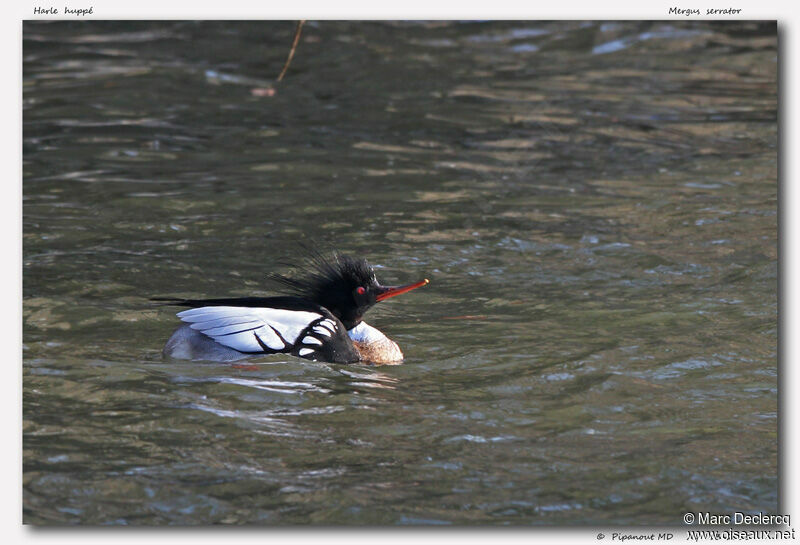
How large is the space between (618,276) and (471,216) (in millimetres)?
2053

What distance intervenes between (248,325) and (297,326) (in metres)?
0.33

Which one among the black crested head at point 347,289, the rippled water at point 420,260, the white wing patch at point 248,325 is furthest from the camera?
the black crested head at point 347,289

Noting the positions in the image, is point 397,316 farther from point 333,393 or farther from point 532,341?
point 333,393

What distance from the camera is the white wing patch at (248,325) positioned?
721 centimetres

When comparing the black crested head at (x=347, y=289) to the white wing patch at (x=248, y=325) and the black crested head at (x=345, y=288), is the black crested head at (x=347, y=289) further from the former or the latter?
the white wing patch at (x=248, y=325)

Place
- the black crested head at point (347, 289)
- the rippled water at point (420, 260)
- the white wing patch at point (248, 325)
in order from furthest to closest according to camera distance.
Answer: the black crested head at point (347, 289), the white wing patch at point (248, 325), the rippled water at point (420, 260)

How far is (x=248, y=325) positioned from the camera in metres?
7.25

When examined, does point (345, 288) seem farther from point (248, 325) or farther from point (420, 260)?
point (420, 260)

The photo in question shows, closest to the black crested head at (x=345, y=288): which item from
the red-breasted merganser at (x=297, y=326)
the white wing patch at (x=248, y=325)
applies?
the red-breasted merganser at (x=297, y=326)

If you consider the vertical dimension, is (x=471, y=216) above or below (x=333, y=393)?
above

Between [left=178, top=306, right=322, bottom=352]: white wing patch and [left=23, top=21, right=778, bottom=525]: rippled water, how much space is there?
171mm

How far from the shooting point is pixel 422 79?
16.0 meters

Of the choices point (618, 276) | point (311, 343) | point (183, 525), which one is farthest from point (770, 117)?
point (183, 525)

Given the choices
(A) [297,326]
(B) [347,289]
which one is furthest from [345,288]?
(A) [297,326]
